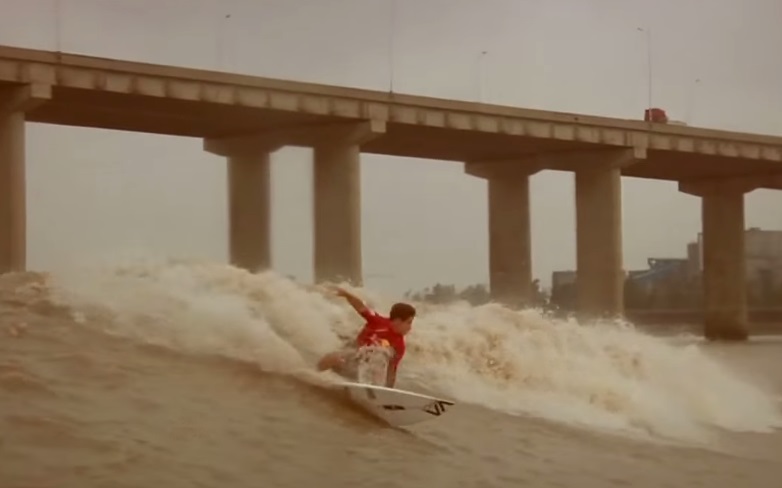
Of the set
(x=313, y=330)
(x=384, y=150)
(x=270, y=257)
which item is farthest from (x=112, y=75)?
(x=313, y=330)

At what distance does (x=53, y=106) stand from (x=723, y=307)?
3715cm

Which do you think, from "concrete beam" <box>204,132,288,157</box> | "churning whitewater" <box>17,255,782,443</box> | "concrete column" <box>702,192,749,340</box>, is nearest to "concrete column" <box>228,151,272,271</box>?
"concrete beam" <box>204,132,288,157</box>

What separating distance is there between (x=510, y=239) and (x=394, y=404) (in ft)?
152

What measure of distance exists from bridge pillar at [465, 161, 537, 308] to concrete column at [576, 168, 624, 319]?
8.27 ft

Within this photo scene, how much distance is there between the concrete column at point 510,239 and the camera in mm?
58062

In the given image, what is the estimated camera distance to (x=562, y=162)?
60312 mm

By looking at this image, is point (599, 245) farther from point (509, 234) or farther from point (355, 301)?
point (355, 301)

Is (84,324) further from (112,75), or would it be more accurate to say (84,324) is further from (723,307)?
(723,307)

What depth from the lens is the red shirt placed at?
43.8 feet

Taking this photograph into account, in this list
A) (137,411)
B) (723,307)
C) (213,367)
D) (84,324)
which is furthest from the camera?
(723,307)

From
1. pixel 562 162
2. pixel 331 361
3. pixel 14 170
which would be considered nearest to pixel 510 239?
pixel 562 162

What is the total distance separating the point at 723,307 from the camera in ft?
214

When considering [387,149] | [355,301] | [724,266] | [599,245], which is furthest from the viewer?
[724,266]

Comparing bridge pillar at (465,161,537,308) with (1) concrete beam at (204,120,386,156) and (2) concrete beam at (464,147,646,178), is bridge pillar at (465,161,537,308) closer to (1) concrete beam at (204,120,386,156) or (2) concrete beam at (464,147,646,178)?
(2) concrete beam at (464,147,646,178)
